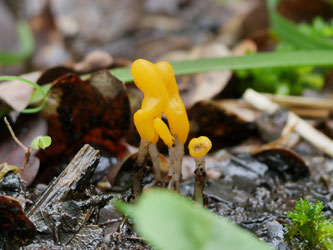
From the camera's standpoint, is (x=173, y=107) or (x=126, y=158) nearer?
(x=173, y=107)

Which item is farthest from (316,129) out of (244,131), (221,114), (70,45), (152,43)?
(70,45)

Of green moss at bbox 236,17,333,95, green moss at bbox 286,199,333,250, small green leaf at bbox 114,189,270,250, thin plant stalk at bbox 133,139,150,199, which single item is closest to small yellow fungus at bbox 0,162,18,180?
thin plant stalk at bbox 133,139,150,199

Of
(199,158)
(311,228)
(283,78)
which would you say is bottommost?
(283,78)

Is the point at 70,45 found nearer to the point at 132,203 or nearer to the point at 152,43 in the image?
the point at 152,43

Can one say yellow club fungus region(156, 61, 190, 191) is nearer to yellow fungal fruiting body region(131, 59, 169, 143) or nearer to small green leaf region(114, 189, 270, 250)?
yellow fungal fruiting body region(131, 59, 169, 143)

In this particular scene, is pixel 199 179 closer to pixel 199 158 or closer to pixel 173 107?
pixel 199 158

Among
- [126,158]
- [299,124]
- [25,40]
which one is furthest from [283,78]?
[25,40]
